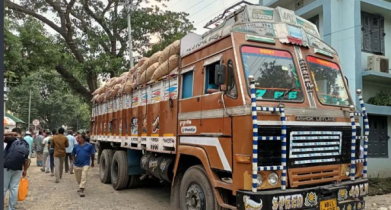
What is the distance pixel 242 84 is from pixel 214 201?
160 cm

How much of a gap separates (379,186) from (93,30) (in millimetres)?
14868

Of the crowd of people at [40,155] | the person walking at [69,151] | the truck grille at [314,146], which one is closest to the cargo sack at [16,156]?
the crowd of people at [40,155]

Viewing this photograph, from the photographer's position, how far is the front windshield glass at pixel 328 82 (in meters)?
4.75

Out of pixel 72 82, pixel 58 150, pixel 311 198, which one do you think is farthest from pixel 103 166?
pixel 72 82

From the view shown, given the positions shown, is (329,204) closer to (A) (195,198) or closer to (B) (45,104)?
(A) (195,198)

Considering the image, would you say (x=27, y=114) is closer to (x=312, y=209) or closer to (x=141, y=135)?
(x=141, y=135)

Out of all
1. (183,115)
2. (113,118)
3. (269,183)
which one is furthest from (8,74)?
(269,183)

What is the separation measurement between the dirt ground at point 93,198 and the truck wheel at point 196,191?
80.1 inches

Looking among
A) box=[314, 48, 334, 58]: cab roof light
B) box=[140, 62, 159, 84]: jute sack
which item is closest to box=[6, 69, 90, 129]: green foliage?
box=[140, 62, 159, 84]: jute sack

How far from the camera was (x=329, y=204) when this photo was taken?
13.5ft

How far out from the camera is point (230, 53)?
4.38 metres

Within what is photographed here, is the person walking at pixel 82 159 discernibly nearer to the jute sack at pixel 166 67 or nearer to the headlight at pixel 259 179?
the jute sack at pixel 166 67

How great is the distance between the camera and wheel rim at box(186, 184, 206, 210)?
4.63 meters

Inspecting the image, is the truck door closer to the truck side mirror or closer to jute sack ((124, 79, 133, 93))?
the truck side mirror
